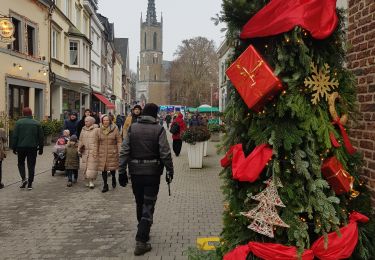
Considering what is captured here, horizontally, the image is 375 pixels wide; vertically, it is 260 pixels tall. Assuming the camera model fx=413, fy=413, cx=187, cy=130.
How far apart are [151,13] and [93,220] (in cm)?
13374

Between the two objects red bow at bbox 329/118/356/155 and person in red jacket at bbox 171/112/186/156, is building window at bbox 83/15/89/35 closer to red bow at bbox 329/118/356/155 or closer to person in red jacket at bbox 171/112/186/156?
person in red jacket at bbox 171/112/186/156

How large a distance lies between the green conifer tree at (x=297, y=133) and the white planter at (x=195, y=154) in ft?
32.0

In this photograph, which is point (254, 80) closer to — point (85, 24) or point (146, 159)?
point (146, 159)

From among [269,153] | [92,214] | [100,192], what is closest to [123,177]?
[92,214]

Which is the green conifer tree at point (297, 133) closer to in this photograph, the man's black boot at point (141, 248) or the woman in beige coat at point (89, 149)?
the man's black boot at point (141, 248)

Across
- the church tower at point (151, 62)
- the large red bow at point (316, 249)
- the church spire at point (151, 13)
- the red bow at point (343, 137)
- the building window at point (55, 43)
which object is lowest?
the large red bow at point (316, 249)

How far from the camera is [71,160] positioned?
10.0m

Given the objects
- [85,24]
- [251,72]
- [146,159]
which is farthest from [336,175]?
[85,24]

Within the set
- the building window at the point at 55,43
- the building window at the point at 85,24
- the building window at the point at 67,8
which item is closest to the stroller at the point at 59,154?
the building window at the point at 55,43

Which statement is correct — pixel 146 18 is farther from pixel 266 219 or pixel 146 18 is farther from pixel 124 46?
pixel 266 219

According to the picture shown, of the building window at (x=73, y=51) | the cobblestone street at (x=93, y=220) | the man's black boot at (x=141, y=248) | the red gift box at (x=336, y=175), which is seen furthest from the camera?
the building window at (x=73, y=51)

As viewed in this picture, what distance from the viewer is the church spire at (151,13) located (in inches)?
5221

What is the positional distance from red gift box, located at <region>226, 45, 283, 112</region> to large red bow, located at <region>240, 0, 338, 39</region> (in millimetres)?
197

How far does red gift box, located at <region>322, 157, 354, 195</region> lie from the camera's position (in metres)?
3.06
